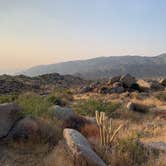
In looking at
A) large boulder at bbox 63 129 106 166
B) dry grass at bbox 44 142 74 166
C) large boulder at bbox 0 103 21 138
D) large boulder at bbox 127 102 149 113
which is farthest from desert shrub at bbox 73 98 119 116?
large boulder at bbox 63 129 106 166

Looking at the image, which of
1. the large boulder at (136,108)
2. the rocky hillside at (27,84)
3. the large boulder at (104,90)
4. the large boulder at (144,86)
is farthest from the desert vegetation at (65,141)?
the rocky hillside at (27,84)

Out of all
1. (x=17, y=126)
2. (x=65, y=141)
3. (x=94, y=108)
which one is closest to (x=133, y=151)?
(x=65, y=141)

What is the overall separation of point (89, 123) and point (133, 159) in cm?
392

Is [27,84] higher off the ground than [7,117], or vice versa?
[7,117]

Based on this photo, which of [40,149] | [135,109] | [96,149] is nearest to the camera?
[96,149]

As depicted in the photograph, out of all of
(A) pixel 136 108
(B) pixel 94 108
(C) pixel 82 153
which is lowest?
(A) pixel 136 108

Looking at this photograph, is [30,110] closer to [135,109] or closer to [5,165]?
[5,165]

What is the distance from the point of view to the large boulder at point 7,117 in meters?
9.41

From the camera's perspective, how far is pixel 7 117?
31.5ft

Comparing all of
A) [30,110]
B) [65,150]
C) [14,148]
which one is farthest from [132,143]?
[30,110]

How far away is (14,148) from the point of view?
896 cm

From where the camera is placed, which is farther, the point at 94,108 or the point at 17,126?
the point at 94,108

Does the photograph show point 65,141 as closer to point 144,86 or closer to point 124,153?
point 124,153

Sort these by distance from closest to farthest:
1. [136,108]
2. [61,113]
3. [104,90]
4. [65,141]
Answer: [65,141]
[61,113]
[136,108]
[104,90]
